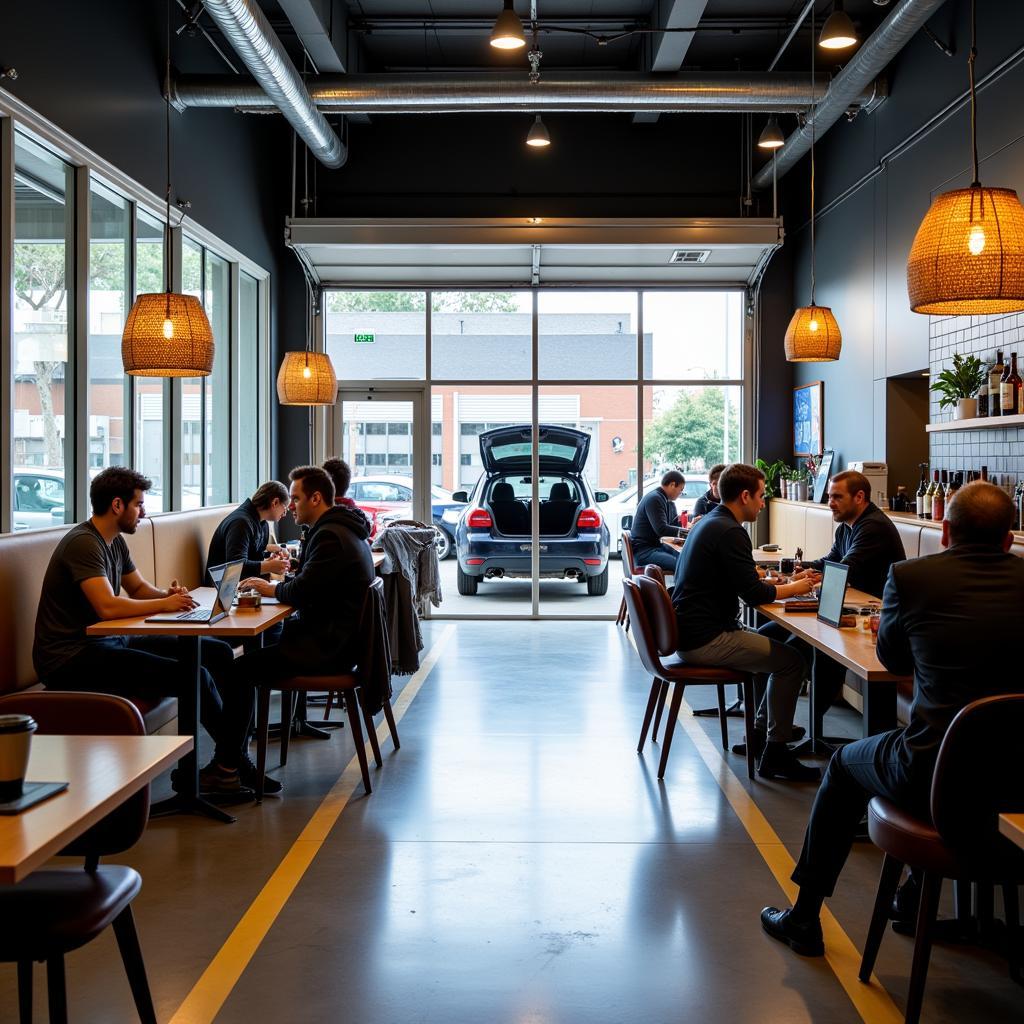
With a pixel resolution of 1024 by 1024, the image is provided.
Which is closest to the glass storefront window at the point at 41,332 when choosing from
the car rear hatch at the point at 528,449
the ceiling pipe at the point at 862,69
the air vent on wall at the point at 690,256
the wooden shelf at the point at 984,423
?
the ceiling pipe at the point at 862,69

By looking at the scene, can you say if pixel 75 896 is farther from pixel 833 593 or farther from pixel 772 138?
pixel 772 138

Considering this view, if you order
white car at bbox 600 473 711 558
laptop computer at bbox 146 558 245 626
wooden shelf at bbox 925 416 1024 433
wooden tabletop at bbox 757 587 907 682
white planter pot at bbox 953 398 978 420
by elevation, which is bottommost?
wooden tabletop at bbox 757 587 907 682

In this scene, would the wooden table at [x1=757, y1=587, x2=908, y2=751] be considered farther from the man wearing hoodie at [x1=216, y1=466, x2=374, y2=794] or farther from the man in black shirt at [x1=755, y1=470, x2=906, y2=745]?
the man wearing hoodie at [x1=216, y1=466, x2=374, y2=794]

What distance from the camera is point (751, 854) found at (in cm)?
400

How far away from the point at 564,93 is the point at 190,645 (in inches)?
199

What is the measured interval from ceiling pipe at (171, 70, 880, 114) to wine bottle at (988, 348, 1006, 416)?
8.78 feet

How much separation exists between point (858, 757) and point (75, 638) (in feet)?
10.5

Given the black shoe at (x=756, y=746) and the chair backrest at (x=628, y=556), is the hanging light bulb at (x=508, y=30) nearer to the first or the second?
the black shoe at (x=756, y=746)

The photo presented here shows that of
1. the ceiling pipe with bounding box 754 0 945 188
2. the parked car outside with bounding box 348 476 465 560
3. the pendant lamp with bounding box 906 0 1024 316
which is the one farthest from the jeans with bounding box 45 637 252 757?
the parked car outside with bounding box 348 476 465 560

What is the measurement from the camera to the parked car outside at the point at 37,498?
5.28 metres

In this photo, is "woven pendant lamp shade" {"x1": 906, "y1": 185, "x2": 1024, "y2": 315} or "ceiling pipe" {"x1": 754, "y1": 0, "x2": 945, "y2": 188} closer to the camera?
"woven pendant lamp shade" {"x1": 906, "y1": 185, "x2": 1024, "y2": 315}

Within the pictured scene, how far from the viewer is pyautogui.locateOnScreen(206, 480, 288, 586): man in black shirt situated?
637 cm

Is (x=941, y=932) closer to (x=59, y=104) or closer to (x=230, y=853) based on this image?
(x=230, y=853)

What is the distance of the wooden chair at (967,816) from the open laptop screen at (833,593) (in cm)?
163
